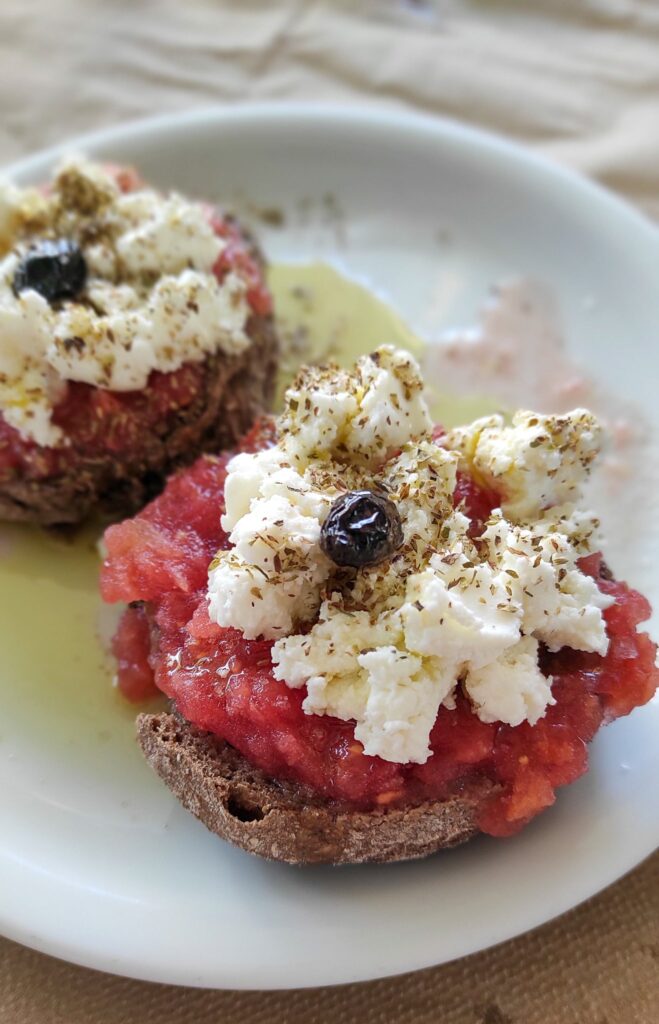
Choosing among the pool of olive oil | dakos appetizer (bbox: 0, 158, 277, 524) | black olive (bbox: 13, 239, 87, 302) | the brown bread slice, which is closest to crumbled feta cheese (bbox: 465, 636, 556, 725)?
the brown bread slice

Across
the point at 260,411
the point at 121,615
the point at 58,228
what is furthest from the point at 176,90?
the point at 121,615

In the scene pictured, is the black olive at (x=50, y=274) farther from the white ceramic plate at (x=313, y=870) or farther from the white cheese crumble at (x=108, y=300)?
the white ceramic plate at (x=313, y=870)

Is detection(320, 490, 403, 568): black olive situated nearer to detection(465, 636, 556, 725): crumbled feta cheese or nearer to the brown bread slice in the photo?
detection(465, 636, 556, 725): crumbled feta cheese

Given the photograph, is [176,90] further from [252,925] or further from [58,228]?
[252,925]

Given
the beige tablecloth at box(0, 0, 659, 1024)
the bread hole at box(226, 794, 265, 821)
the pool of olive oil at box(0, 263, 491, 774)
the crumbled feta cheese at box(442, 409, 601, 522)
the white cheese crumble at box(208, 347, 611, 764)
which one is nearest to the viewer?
the white cheese crumble at box(208, 347, 611, 764)

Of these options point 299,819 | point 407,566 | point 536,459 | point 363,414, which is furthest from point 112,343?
point 299,819

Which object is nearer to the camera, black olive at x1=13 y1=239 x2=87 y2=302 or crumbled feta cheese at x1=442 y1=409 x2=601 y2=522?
crumbled feta cheese at x1=442 y1=409 x2=601 y2=522

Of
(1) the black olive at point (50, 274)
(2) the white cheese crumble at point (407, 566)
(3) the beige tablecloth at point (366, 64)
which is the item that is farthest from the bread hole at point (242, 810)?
(3) the beige tablecloth at point (366, 64)
